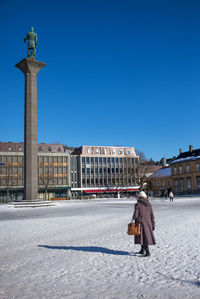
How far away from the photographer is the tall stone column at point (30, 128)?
1334 inches

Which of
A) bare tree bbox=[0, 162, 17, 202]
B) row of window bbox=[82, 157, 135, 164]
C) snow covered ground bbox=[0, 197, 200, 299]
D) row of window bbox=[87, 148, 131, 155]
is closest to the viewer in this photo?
snow covered ground bbox=[0, 197, 200, 299]

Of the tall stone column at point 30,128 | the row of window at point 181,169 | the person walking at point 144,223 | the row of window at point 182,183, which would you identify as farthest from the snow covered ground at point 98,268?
the row of window at point 181,169

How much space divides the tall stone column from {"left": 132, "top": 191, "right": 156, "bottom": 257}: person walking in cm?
2811

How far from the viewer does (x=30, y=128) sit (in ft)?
113

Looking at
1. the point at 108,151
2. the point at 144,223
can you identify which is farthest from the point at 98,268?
the point at 108,151

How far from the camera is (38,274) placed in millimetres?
5625

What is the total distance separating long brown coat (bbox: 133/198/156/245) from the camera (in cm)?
688

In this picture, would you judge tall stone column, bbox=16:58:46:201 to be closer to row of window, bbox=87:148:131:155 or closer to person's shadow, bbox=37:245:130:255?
person's shadow, bbox=37:245:130:255

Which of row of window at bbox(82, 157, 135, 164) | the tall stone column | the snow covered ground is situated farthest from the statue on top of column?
row of window at bbox(82, 157, 135, 164)

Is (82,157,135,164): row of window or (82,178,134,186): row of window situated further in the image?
(82,157,135,164): row of window

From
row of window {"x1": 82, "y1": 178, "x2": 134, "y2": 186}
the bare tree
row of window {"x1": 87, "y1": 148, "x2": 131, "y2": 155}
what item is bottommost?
row of window {"x1": 82, "y1": 178, "x2": 134, "y2": 186}

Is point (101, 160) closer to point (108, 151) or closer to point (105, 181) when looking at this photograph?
point (108, 151)

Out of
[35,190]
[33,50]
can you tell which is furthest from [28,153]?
[33,50]

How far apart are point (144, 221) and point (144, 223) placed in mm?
49
